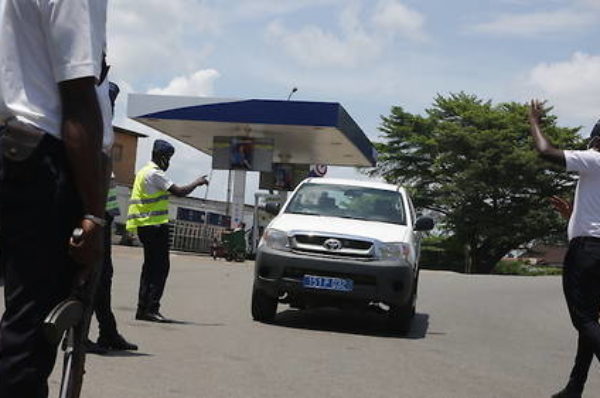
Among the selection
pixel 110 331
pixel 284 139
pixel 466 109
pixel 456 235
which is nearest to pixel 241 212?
pixel 284 139

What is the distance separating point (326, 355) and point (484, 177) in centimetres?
3934

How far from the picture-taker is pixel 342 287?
9570mm

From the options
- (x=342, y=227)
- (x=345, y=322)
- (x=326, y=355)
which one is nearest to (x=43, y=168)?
(x=326, y=355)

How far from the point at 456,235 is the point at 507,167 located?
4439 mm

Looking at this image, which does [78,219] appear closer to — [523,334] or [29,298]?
[29,298]

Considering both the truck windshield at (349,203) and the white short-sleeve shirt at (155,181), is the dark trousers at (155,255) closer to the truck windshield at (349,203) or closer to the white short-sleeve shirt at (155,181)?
the white short-sleeve shirt at (155,181)

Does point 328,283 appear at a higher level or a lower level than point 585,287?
lower

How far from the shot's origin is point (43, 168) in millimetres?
2555

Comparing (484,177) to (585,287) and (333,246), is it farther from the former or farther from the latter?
(585,287)

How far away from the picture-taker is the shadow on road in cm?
997

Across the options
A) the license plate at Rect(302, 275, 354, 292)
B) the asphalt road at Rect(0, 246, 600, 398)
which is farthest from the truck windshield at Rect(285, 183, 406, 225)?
the asphalt road at Rect(0, 246, 600, 398)

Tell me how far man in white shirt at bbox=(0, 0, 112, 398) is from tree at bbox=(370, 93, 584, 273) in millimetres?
43038

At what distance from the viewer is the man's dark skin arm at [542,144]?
→ 18.6 ft

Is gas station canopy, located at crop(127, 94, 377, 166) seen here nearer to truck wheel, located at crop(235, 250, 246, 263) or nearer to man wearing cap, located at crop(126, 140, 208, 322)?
truck wheel, located at crop(235, 250, 246, 263)
